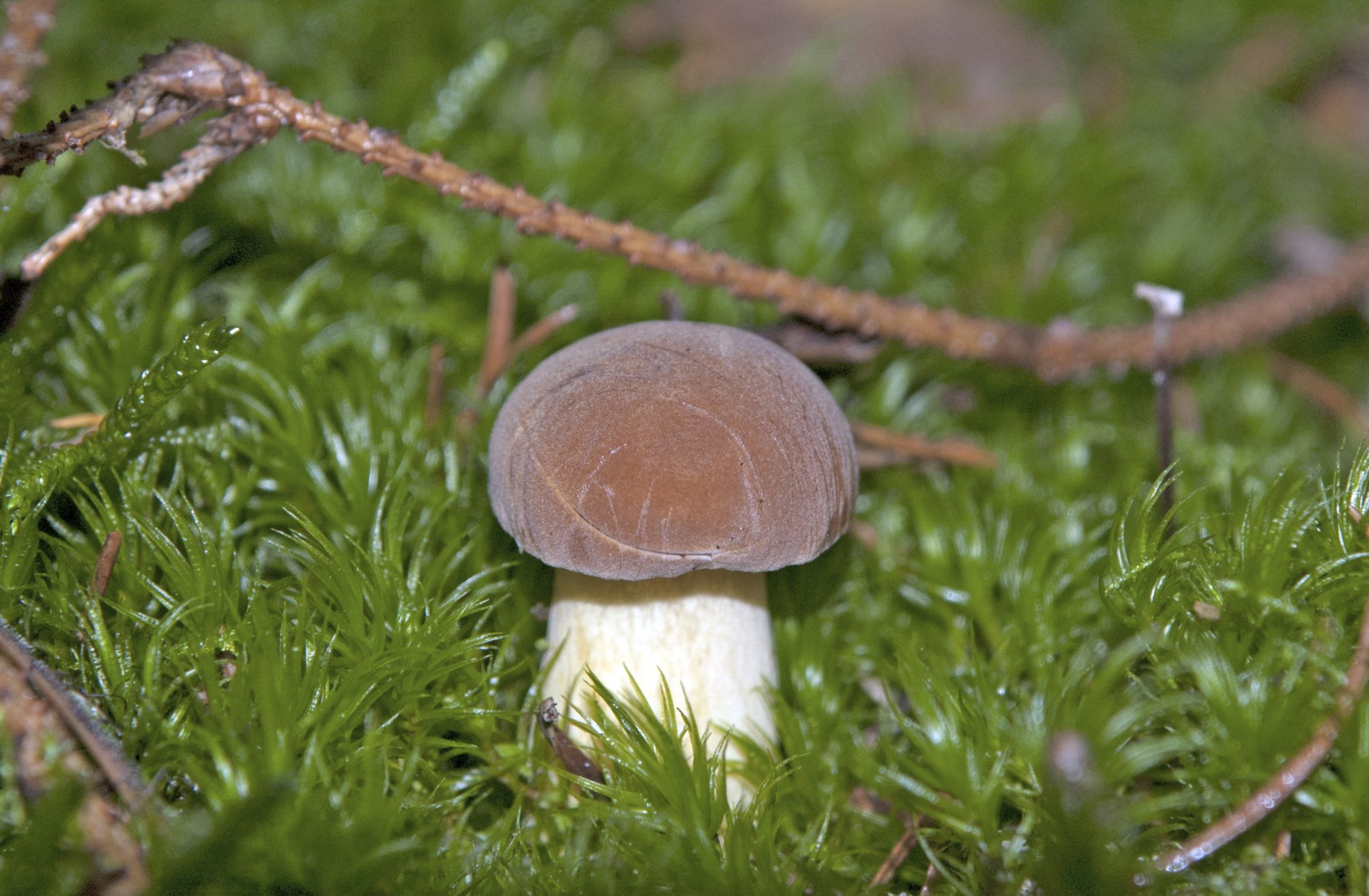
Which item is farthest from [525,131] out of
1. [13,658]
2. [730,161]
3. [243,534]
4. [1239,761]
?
[1239,761]

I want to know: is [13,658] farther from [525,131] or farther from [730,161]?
[730,161]

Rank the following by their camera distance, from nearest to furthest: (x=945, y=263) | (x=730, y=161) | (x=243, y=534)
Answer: (x=243, y=534) < (x=945, y=263) < (x=730, y=161)

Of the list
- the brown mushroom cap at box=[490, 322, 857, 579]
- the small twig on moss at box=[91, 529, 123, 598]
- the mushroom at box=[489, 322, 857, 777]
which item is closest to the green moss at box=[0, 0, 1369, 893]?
the small twig on moss at box=[91, 529, 123, 598]

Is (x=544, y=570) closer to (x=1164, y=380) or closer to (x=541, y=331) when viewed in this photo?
(x=541, y=331)

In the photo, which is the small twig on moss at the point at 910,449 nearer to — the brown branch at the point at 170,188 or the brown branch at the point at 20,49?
the brown branch at the point at 170,188

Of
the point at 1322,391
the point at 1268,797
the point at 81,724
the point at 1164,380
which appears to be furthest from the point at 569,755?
the point at 1322,391
